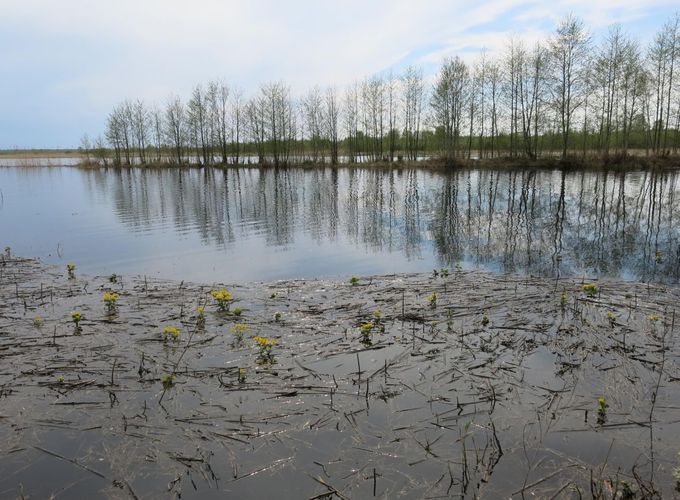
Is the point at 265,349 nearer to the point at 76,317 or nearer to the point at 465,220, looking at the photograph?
the point at 76,317

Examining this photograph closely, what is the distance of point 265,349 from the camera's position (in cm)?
669

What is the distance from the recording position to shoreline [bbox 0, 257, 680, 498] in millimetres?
4188

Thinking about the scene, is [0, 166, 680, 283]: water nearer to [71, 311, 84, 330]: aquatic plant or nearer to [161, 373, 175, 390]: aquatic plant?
[71, 311, 84, 330]: aquatic plant

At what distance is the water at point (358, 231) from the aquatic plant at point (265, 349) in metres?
5.16

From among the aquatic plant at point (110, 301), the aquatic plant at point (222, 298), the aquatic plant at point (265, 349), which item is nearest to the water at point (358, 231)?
the aquatic plant at point (222, 298)

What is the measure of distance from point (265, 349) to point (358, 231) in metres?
12.2

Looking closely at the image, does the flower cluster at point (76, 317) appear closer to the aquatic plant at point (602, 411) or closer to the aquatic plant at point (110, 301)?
the aquatic plant at point (110, 301)

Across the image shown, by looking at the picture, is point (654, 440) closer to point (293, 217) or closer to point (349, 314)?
point (349, 314)

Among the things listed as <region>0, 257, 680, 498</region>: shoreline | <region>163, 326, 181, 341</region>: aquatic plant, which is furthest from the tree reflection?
<region>163, 326, 181, 341</region>: aquatic plant

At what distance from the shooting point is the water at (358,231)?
12797 millimetres

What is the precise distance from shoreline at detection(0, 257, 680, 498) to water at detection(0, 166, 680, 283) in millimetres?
3587

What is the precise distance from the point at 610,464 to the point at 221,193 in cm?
3286

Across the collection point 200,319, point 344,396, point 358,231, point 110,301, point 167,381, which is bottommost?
point 344,396

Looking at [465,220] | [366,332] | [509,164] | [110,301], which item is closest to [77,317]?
[110,301]
